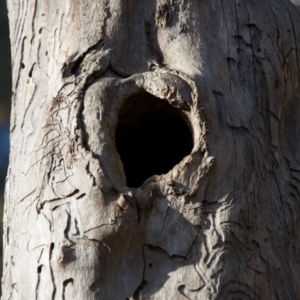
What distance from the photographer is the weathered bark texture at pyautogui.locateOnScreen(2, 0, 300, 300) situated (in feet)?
6.13

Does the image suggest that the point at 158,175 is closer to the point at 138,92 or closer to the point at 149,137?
the point at 138,92

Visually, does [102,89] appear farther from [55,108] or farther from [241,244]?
[241,244]

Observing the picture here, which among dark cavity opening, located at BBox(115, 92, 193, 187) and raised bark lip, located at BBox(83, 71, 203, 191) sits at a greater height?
raised bark lip, located at BBox(83, 71, 203, 191)

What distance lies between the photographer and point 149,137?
89.3 inches

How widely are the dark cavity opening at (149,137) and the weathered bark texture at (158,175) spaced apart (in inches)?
0.6

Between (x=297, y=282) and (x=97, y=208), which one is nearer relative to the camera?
(x=97, y=208)

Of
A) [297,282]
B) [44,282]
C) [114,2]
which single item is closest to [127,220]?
[44,282]

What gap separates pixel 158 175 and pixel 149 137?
0.34 meters

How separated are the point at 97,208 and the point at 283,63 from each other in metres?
0.69

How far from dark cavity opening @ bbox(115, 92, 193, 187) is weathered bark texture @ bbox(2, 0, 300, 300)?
0.02 metres

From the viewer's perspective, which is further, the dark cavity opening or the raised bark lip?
the dark cavity opening

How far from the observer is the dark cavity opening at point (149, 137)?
2076 mm

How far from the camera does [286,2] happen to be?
7.84ft

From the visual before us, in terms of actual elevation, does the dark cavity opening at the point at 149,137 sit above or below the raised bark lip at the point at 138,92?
below
